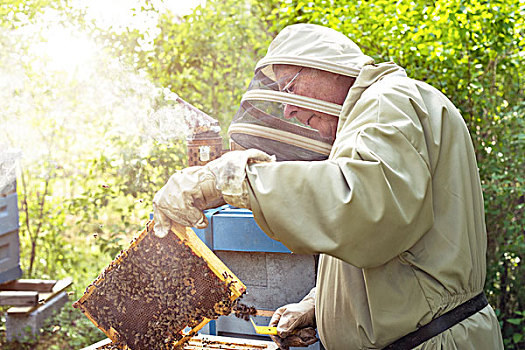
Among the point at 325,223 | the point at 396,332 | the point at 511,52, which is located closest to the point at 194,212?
the point at 325,223

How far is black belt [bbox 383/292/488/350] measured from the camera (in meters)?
1.70

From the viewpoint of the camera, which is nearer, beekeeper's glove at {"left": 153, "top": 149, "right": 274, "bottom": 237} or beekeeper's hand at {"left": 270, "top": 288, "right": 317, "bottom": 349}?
beekeeper's glove at {"left": 153, "top": 149, "right": 274, "bottom": 237}

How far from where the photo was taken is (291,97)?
1.91 m

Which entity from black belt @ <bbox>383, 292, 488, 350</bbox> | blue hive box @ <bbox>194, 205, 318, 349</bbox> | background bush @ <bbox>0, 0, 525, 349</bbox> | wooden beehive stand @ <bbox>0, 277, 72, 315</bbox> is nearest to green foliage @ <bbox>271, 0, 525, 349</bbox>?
background bush @ <bbox>0, 0, 525, 349</bbox>

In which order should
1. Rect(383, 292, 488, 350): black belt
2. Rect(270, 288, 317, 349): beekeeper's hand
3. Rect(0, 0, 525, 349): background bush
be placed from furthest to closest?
1. Rect(0, 0, 525, 349): background bush
2. Rect(270, 288, 317, 349): beekeeper's hand
3. Rect(383, 292, 488, 350): black belt

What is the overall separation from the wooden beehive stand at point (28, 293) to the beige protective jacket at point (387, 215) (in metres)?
3.82

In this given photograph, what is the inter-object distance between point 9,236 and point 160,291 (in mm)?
3453

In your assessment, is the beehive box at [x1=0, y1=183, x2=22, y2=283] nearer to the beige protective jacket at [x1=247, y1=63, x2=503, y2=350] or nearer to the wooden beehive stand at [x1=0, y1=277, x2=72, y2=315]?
the wooden beehive stand at [x1=0, y1=277, x2=72, y2=315]

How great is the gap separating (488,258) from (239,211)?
2444 millimetres

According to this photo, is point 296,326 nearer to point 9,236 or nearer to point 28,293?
point 28,293

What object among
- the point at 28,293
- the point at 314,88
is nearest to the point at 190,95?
the point at 28,293

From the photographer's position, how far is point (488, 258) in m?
4.16

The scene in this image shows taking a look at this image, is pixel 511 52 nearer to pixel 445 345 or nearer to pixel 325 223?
pixel 445 345

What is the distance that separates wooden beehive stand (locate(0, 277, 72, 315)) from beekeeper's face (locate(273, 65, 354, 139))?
3.88 metres
